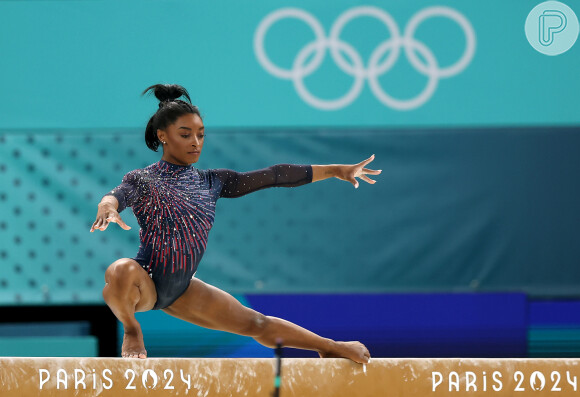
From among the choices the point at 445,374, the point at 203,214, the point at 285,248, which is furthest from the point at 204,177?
the point at 285,248

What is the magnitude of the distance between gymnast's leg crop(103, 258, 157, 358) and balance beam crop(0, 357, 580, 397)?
90 mm

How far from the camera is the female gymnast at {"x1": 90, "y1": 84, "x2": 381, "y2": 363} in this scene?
2916 millimetres

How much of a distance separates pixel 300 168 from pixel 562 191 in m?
2.18

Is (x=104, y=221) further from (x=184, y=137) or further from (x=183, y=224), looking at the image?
(x=184, y=137)

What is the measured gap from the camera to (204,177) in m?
3.12

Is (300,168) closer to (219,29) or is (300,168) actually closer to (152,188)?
(152,188)

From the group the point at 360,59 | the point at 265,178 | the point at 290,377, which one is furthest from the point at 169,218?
the point at 360,59

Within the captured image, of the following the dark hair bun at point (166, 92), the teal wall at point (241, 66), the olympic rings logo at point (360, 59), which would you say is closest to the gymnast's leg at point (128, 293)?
the dark hair bun at point (166, 92)

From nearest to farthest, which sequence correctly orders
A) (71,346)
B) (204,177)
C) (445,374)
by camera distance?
1. (445,374)
2. (204,177)
3. (71,346)

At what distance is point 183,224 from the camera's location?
2969 mm

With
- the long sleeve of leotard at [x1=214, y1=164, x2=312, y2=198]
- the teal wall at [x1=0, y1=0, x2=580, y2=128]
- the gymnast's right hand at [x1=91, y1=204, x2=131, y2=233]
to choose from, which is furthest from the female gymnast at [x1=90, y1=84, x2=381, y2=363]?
the teal wall at [x1=0, y1=0, x2=580, y2=128]

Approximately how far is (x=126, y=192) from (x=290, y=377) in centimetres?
91

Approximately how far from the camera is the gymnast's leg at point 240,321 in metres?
3.02

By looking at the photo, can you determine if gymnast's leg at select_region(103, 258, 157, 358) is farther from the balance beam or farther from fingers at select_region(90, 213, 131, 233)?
fingers at select_region(90, 213, 131, 233)
